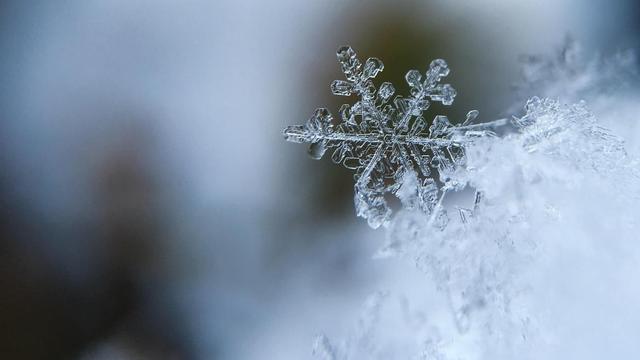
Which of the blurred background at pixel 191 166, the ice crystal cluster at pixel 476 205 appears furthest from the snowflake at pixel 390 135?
the blurred background at pixel 191 166

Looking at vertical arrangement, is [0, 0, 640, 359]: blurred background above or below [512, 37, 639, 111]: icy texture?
below

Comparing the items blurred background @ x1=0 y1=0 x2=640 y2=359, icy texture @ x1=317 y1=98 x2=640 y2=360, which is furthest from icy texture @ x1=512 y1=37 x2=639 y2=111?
icy texture @ x1=317 y1=98 x2=640 y2=360

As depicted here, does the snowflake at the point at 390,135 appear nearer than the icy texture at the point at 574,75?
Yes

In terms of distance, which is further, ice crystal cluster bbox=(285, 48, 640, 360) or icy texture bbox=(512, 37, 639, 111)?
icy texture bbox=(512, 37, 639, 111)

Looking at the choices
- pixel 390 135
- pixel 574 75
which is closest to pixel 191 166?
pixel 390 135

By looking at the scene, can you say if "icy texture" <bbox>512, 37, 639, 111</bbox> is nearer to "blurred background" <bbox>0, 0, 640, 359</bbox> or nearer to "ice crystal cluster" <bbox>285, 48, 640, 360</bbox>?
"blurred background" <bbox>0, 0, 640, 359</bbox>

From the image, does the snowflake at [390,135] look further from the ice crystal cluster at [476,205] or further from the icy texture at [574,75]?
the icy texture at [574,75]
